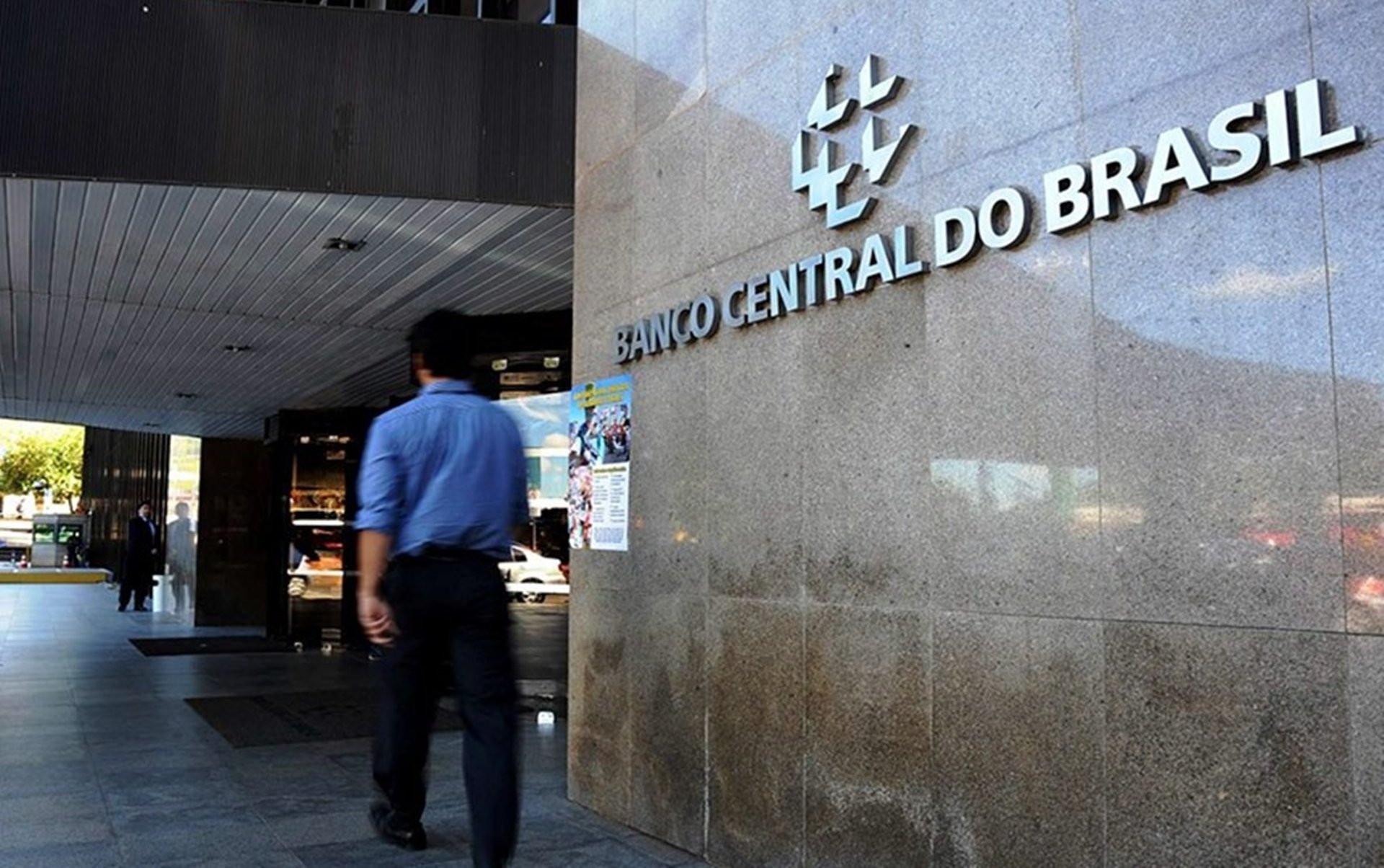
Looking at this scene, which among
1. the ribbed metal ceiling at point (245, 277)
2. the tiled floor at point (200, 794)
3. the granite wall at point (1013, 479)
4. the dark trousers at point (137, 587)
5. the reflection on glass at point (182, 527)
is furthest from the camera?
the dark trousers at point (137, 587)

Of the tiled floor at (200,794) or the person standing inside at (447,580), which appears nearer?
the person standing inside at (447,580)

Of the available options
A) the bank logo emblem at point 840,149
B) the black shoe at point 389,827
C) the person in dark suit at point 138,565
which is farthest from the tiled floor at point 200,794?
the person in dark suit at point 138,565

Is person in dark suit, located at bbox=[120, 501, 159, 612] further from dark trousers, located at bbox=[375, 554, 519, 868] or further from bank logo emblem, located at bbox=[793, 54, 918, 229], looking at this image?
bank logo emblem, located at bbox=[793, 54, 918, 229]

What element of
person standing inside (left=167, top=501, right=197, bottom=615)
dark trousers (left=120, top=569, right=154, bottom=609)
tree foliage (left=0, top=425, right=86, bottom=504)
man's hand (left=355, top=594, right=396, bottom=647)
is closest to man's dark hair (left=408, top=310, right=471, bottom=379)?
man's hand (left=355, top=594, right=396, bottom=647)

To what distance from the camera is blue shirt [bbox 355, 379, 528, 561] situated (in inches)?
148

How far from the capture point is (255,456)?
1923cm

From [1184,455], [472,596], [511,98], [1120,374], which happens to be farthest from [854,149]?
[511,98]

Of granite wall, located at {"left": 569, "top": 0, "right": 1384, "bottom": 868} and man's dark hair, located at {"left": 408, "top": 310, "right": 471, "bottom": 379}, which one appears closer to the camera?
granite wall, located at {"left": 569, "top": 0, "right": 1384, "bottom": 868}

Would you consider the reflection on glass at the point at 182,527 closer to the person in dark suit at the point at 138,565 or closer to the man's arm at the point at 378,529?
the person in dark suit at the point at 138,565

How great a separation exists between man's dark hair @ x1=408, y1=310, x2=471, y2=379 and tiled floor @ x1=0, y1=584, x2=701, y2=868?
196 centimetres

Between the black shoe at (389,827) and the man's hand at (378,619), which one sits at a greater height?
the man's hand at (378,619)

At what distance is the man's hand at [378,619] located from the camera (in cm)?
377

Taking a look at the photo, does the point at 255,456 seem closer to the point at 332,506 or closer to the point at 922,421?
the point at 332,506

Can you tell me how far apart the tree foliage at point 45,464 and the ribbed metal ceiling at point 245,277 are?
6086 centimetres
